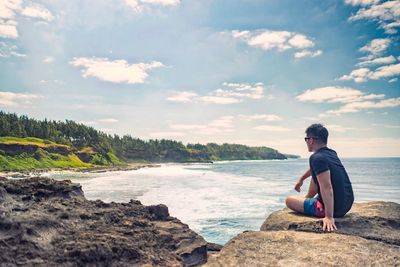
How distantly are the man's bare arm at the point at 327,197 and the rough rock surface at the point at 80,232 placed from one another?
6.79ft

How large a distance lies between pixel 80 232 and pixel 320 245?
10.4ft

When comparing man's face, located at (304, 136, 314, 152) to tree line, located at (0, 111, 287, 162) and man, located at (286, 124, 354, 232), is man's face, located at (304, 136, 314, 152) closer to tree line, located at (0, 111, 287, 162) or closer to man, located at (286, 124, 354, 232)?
man, located at (286, 124, 354, 232)

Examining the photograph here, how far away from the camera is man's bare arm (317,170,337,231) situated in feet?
16.9

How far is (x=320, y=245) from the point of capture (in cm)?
440

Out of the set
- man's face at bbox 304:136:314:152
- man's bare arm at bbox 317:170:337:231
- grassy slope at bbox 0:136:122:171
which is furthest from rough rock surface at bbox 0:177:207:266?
grassy slope at bbox 0:136:122:171

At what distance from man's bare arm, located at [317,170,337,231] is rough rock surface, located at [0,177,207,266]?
207 centimetres

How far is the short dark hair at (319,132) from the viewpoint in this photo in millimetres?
5887

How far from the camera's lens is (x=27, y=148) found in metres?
82.4

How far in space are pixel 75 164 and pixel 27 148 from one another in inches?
592

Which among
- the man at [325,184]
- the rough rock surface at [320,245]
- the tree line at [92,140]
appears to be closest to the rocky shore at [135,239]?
the rough rock surface at [320,245]

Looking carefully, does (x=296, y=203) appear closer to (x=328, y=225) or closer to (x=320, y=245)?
(x=328, y=225)

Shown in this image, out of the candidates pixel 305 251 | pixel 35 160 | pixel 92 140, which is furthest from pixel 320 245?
pixel 92 140

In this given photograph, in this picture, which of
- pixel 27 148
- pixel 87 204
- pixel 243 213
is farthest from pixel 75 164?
pixel 87 204

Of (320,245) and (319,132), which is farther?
(319,132)
